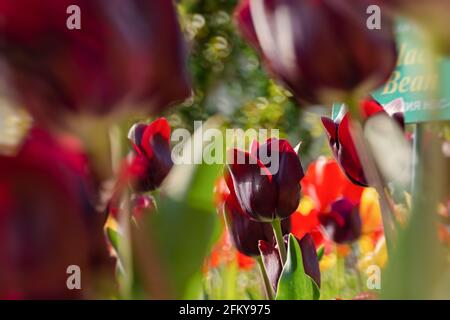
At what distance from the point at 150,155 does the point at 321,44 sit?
1.29ft

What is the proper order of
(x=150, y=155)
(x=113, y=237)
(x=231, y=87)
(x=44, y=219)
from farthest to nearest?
(x=231, y=87)
(x=150, y=155)
(x=113, y=237)
(x=44, y=219)

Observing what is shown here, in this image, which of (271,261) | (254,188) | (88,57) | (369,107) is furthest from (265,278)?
(88,57)

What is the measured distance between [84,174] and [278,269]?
17.3 inches

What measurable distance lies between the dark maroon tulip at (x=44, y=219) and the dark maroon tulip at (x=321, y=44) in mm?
439

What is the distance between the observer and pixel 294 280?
124 centimetres

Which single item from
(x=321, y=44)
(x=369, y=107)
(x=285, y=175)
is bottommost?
(x=285, y=175)

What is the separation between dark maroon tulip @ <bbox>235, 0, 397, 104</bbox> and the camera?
1.18m

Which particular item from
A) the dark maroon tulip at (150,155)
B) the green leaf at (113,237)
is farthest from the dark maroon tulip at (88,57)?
the green leaf at (113,237)

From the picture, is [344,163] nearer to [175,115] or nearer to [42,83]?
[175,115]

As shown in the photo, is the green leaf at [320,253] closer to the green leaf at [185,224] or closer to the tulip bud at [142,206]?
the green leaf at [185,224]

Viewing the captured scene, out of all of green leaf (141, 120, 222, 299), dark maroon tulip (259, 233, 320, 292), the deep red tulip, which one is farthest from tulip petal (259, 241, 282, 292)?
the deep red tulip

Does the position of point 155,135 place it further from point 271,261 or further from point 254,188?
point 271,261

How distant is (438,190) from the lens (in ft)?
4.05

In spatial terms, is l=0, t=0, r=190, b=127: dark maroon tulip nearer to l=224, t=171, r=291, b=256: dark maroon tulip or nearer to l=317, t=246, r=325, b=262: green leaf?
l=224, t=171, r=291, b=256: dark maroon tulip
